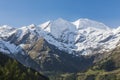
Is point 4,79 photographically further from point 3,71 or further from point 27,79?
point 27,79

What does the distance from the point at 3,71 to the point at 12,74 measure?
7.49 metres

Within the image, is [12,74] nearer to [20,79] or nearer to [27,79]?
[20,79]

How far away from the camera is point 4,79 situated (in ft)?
489

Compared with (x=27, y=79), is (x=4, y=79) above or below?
below

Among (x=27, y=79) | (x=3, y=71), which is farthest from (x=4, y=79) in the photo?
(x=27, y=79)

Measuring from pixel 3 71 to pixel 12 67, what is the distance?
8529 millimetres

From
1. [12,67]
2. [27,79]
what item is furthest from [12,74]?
[27,79]

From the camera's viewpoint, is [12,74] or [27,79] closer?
[12,74]

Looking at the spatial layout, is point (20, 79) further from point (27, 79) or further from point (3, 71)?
point (27, 79)

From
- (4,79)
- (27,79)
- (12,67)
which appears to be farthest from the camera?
(27,79)

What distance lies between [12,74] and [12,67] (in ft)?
10.8

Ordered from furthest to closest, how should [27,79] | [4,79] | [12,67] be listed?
[27,79] < [12,67] < [4,79]

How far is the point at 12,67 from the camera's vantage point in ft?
525

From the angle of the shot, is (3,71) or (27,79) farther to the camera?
(27,79)
